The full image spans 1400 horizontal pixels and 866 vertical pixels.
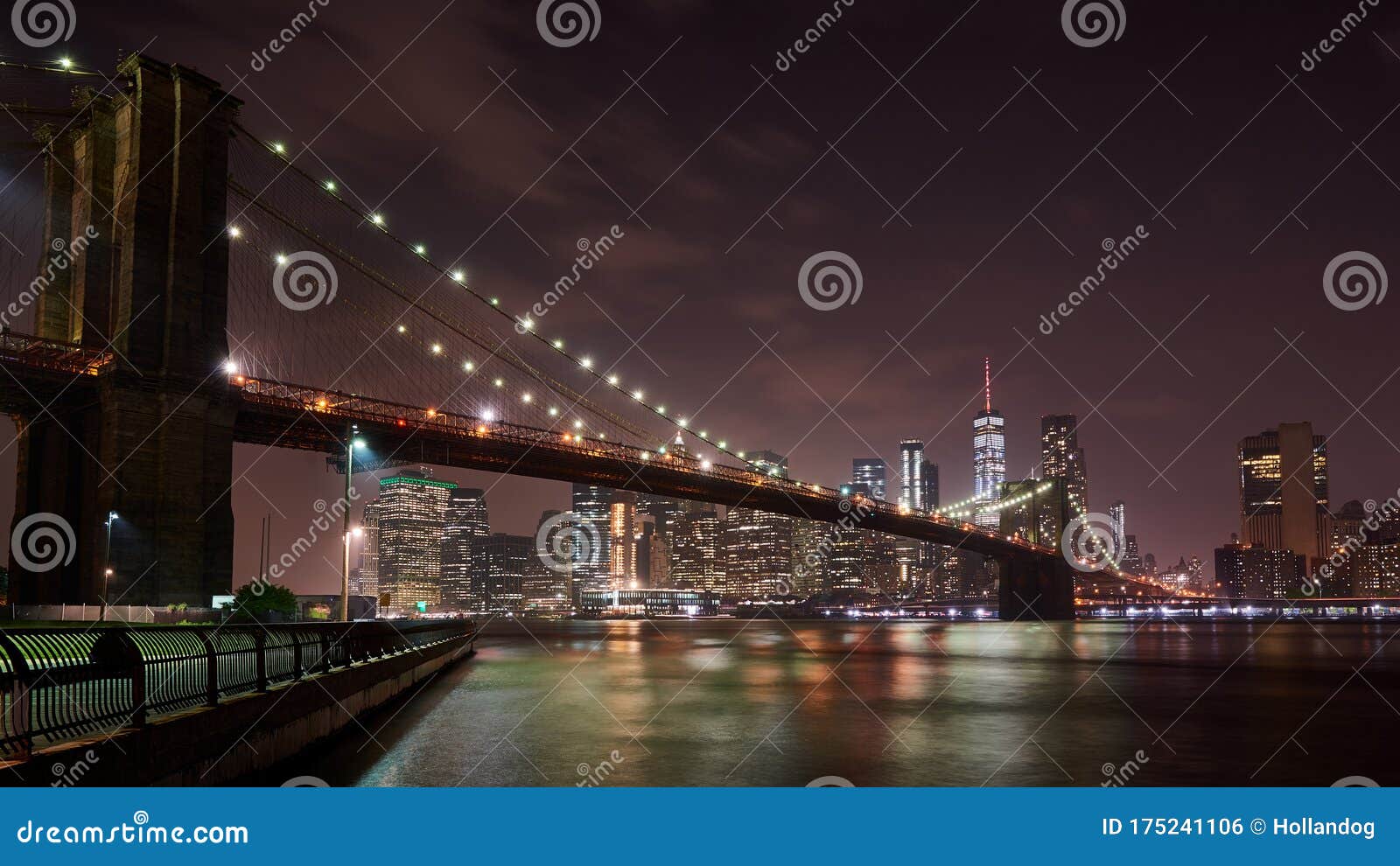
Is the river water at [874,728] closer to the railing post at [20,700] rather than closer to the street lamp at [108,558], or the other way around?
the railing post at [20,700]

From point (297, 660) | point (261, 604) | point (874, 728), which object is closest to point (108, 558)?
point (261, 604)

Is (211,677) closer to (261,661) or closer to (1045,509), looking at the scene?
(261,661)

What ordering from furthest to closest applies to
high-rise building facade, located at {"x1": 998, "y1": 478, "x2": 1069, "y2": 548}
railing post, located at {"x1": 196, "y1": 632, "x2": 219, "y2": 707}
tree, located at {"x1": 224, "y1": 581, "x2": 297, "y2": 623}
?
high-rise building facade, located at {"x1": 998, "y1": 478, "x2": 1069, "y2": 548}
tree, located at {"x1": 224, "y1": 581, "x2": 297, "y2": 623}
railing post, located at {"x1": 196, "y1": 632, "x2": 219, "y2": 707}

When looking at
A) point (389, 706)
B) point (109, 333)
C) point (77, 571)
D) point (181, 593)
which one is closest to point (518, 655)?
point (181, 593)

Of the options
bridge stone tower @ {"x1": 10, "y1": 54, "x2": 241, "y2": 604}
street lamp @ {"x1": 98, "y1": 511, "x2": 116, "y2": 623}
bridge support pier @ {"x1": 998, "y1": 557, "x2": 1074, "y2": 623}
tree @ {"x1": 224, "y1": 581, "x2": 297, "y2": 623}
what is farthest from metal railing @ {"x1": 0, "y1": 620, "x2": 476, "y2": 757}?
bridge support pier @ {"x1": 998, "y1": 557, "x2": 1074, "y2": 623}

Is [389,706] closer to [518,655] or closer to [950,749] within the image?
[950,749]

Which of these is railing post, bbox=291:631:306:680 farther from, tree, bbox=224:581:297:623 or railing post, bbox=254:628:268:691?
tree, bbox=224:581:297:623

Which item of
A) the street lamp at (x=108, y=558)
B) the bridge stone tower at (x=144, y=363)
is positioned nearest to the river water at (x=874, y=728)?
the street lamp at (x=108, y=558)
